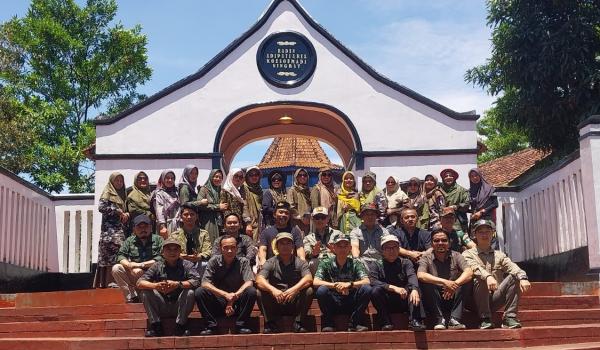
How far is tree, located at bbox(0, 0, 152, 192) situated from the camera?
883 inches

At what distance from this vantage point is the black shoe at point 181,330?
24.5 feet

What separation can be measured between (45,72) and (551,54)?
667 inches

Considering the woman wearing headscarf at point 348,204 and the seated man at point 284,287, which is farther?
the woman wearing headscarf at point 348,204

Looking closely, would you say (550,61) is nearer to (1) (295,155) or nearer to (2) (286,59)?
(2) (286,59)

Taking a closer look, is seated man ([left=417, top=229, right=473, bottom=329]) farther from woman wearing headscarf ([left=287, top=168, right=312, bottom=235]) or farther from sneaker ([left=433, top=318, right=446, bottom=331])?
woman wearing headscarf ([left=287, top=168, right=312, bottom=235])

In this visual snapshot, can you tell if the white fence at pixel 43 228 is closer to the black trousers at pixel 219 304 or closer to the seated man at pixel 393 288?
the black trousers at pixel 219 304

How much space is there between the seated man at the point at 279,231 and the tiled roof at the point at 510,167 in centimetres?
1565

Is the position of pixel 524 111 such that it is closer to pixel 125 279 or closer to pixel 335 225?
pixel 335 225

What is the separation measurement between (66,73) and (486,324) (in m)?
20.2

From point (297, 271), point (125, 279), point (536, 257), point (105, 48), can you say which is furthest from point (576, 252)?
point (105, 48)

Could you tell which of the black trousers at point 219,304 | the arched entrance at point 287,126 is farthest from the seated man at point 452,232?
the arched entrance at point 287,126

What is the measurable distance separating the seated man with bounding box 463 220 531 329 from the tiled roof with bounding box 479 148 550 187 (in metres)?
15.4

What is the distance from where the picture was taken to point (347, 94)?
44.7 feet

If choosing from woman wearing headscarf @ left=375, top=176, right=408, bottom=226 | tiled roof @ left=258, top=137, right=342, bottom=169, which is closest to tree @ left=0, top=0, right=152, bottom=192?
tiled roof @ left=258, top=137, right=342, bottom=169
